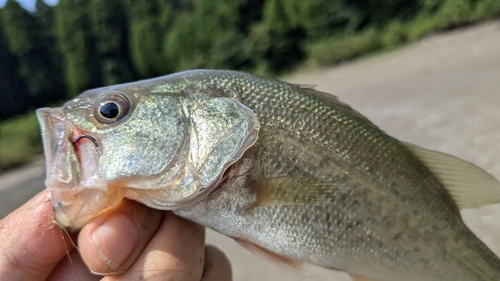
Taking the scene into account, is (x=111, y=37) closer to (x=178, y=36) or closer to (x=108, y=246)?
(x=178, y=36)

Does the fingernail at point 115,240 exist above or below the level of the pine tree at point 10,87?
above

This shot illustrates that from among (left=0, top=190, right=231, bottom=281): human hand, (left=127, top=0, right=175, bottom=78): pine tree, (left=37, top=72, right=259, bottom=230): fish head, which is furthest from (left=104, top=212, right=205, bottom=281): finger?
(left=127, top=0, right=175, bottom=78): pine tree

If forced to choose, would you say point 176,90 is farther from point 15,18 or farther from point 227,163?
point 15,18

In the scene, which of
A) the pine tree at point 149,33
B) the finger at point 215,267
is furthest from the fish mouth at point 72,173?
the pine tree at point 149,33

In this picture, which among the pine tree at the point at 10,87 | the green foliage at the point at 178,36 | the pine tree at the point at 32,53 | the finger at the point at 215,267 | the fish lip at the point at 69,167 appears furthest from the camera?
the pine tree at the point at 32,53

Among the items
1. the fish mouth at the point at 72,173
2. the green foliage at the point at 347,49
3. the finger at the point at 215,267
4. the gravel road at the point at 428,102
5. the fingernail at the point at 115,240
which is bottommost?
the finger at the point at 215,267

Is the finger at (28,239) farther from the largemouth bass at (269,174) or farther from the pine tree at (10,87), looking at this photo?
the pine tree at (10,87)

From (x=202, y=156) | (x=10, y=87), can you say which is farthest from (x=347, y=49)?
(x=10, y=87)
